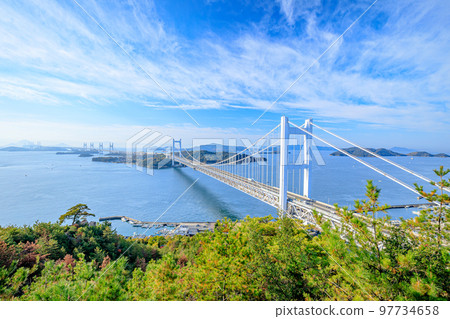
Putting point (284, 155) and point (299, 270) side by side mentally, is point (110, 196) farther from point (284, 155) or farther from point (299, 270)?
point (299, 270)

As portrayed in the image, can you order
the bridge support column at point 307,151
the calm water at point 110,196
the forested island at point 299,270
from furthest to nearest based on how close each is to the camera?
the bridge support column at point 307,151, the calm water at point 110,196, the forested island at point 299,270

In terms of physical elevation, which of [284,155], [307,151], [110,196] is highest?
[307,151]

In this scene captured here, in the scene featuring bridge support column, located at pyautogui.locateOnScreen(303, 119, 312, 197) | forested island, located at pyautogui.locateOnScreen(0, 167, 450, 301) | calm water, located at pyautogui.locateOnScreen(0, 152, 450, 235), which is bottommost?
calm water, located at pyautogui.locateOnScreen(0, 152, 450, 235)

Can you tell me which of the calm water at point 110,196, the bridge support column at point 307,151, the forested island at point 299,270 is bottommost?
the calm water at point 110,196

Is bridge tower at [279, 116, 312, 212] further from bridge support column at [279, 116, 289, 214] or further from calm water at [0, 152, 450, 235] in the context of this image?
calm water at [0, 152, 450, 235]

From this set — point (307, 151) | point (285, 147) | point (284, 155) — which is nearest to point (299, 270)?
point (284, 155)

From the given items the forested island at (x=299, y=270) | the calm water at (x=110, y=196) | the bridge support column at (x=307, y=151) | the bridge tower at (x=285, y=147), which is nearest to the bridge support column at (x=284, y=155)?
the bridge tower at (x=285, y=147)

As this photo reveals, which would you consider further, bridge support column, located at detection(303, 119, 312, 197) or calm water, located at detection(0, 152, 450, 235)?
bridge support column, located at detection(303, 119, 312, 197)

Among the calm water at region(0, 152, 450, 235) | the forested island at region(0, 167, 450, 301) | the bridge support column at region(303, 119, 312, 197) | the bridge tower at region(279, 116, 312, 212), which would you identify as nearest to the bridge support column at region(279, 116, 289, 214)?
the bridge tower at region(279, 116, 312, 212)

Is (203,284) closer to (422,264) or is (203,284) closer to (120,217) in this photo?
(422,264)

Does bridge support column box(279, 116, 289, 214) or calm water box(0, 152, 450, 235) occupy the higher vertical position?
bridge support column box(279, 116, 289, 214)

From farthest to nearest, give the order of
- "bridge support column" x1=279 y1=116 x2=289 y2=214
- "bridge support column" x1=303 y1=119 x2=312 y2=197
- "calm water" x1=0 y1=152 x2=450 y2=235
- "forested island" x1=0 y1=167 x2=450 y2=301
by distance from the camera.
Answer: "bridge support column" x1=303 y1=119 x2=312 y2=197 < "bridge support column" x1=279 y1=116 x2=289 y2=214 < "calm water" x1=0 y1=152 x2=450 y2=235 < "forested island" x1=0 y1=167 x2=450 y2=301

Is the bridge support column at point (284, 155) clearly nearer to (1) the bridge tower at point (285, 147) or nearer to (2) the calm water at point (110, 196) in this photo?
(1) the bridge tower at point (285, 147)
